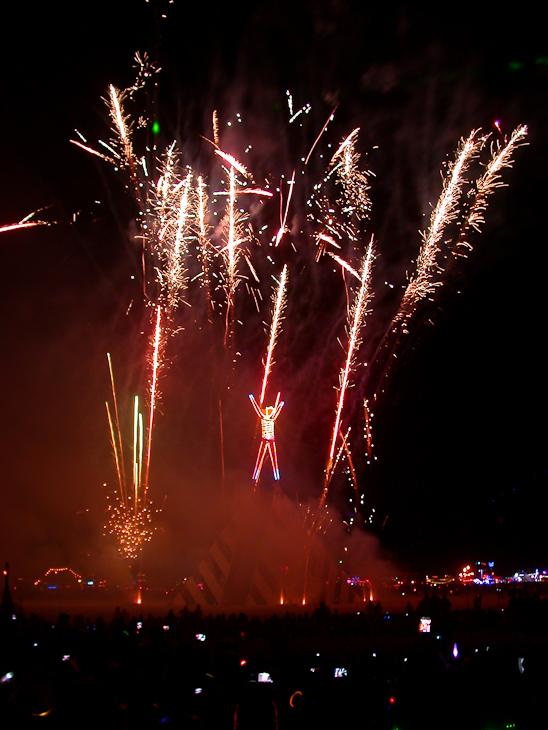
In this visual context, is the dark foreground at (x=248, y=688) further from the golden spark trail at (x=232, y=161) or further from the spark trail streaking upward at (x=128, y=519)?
the spark trail streaking upward at (x=128, y=519)

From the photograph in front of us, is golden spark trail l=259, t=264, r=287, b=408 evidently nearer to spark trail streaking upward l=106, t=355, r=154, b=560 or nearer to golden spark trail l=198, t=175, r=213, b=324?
golden spark trail l=198, t=175, r=213, b=324

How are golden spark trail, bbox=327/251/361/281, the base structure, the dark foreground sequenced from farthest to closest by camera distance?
the base structure
golden spark trail, bbox=327/251/361/281
the dark foreground

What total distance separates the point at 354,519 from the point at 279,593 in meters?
8.02

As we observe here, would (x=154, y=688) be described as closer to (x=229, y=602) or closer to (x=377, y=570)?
(x=229, y=602)

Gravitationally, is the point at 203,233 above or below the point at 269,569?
above

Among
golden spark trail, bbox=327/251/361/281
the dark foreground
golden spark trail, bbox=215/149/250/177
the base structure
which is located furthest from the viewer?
the base structure

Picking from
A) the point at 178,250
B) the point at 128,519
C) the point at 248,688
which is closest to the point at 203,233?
the point at 178,250

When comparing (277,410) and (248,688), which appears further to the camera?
(277,410)

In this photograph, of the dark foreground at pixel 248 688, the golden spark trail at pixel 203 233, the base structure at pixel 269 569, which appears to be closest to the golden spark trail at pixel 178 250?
the golden spark trail at pixel 203 233

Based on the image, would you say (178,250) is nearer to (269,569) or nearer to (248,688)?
(248,688)

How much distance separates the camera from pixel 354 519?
30094 millimetres

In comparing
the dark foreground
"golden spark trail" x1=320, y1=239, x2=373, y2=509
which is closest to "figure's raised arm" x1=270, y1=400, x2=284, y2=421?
"golden spark trail" x1=320, y1=239, x2=373, y2=509

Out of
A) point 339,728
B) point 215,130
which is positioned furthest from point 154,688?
point 215,130

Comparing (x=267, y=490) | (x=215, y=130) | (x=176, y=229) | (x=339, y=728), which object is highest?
(x=215, y=130)
